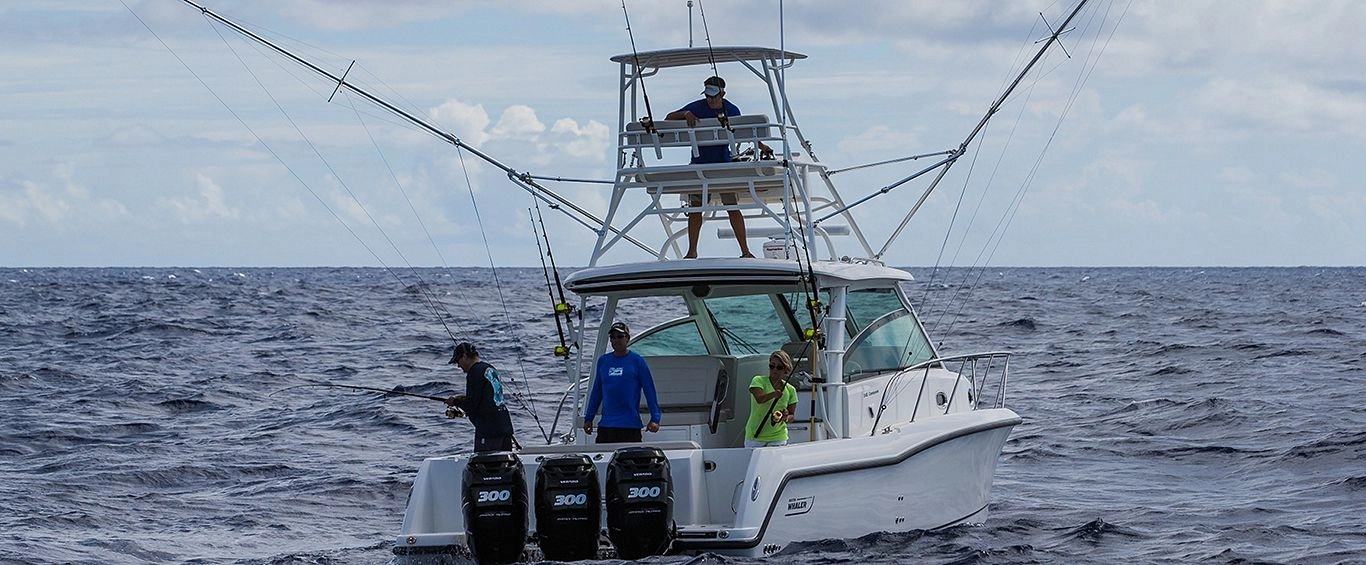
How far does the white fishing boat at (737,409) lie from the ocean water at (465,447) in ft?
1.05

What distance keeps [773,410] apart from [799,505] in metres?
0.88

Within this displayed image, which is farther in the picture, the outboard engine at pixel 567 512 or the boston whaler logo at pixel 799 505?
the boston whaler logo at pixel 799 505

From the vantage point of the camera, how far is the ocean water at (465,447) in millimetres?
11828

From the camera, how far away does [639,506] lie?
9195 millimetres


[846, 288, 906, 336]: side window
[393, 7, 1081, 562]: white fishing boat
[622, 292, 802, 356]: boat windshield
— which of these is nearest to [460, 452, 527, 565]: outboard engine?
[393, 7, 1081, 562]: white fishing boat

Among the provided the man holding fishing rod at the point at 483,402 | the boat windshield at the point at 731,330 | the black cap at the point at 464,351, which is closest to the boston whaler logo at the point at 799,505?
the man holding fishing rod at the point at 483,402

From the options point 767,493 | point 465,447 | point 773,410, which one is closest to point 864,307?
point 773,410

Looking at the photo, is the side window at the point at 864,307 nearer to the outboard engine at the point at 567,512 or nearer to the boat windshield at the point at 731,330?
the boat windshield at the point at 731,330

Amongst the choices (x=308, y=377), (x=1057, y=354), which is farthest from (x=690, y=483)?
(x=1057, y=354)

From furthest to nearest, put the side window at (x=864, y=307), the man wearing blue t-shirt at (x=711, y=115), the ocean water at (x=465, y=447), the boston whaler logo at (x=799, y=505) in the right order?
the side window at (x=864, y=307)
the ocean water at (x=465, y=447)
the man wearing blue t-shirt at (x=711, y=115)
the boston whaler logo at (x=799, y=505)

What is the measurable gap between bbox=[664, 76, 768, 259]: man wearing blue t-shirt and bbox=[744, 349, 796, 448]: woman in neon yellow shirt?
1.24 meters

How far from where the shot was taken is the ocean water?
11.8 meters

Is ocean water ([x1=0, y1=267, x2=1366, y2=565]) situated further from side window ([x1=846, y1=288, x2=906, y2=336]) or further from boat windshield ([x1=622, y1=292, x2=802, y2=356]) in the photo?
boat windshield ([x1=622, y1=292, x2=802, y2=356])

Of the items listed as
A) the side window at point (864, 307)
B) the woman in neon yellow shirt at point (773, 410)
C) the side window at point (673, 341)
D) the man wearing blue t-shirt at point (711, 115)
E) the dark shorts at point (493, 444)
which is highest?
the man wearing blue t-shirt at point (711, 115)
